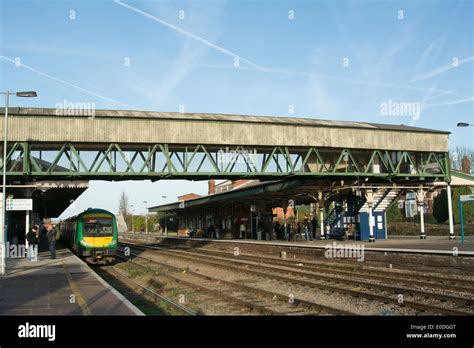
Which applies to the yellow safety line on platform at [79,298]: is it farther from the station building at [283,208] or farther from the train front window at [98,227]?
the station building at [283,208]

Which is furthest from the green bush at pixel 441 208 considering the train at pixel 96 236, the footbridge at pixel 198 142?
the train at pixel 96 236

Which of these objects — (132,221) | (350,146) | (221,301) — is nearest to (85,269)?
(221,301)

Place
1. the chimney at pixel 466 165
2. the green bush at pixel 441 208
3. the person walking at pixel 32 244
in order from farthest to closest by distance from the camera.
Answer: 1. the chimney at pixel 466 165
2. the green bush at pixel 441 208
3. the person walking at pixel 32 244

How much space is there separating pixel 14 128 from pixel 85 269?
1022cm

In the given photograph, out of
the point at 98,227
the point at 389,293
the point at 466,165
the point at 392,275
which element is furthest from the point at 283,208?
the point at 466,165

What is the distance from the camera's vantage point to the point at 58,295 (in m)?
12.7

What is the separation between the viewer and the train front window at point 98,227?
82.3 ft

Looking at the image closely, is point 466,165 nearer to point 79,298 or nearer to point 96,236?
point 96,236

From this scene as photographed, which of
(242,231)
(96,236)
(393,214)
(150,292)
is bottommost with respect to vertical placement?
(150,292)

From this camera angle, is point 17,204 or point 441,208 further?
point 441,208

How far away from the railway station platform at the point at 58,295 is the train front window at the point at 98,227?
17.1ft

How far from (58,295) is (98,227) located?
12835 mm

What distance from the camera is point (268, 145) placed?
2984cm
